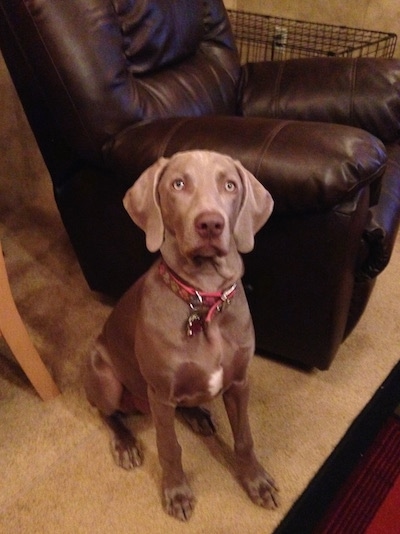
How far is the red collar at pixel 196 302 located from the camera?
100 cm

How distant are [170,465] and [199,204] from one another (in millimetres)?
616

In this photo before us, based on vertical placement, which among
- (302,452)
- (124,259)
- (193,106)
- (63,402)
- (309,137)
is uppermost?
(309,137)

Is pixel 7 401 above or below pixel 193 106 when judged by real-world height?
below

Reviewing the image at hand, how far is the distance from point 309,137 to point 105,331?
675mm

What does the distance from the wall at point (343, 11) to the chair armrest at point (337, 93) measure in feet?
3.21

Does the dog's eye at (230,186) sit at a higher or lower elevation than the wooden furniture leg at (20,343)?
higher

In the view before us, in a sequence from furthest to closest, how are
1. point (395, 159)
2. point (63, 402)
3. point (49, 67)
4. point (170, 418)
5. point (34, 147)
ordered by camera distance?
point (34, 147)
point (395, 159)
point (63, 402)
point (49, 67)
point (170, 418)

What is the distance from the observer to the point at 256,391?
4.88ft

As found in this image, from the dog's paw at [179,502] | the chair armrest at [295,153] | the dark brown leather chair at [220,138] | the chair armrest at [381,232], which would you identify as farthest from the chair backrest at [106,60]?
the dog's paw at [179,502]

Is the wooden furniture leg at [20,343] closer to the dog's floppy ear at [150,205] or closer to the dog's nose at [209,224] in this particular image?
the dog's floppy ear at [150,205]

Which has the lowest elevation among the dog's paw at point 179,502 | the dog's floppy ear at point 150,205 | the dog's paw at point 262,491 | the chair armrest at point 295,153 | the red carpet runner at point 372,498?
the red carpet runner at point 372,498

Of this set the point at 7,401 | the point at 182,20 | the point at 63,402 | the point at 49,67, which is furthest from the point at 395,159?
the point at 7,401

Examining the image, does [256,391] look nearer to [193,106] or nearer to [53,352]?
[53,352]

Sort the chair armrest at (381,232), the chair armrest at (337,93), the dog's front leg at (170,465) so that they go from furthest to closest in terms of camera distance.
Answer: the chair armrest at (337,93) < the chair armrest at (381,232) < the dog's front leg at (170,465)
